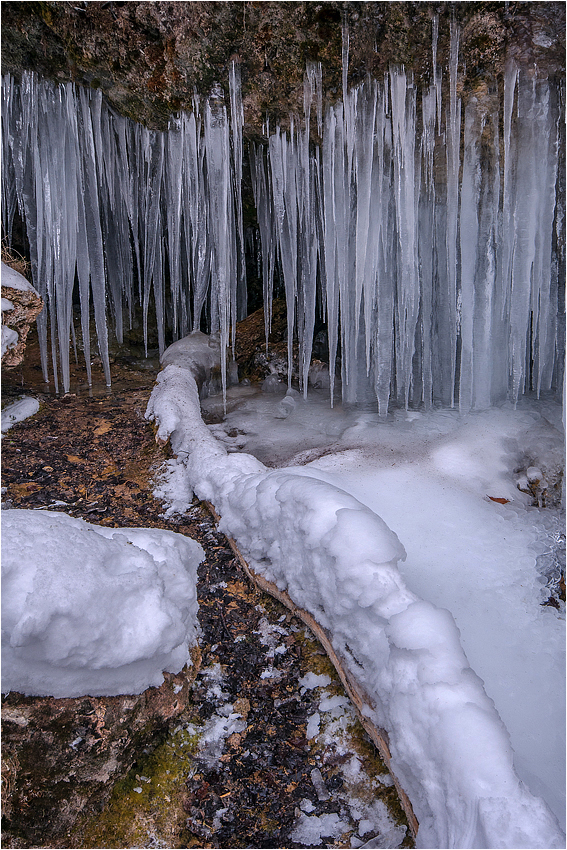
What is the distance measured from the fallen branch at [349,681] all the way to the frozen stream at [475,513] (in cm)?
37

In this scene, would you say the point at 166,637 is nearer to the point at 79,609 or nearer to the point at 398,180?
the point at 79,609

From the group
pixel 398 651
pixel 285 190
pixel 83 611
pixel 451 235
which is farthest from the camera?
pixel 285 190

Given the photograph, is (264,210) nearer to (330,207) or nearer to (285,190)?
(285,190)

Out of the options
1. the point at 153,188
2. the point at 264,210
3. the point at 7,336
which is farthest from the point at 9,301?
the point at 264,210

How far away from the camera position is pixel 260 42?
355 cm

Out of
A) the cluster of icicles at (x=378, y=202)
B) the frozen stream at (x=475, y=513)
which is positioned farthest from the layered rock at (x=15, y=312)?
the frozen stream at (x=475, y=513)

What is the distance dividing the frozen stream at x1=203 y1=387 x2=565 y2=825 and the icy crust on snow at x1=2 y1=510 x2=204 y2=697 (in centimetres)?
113

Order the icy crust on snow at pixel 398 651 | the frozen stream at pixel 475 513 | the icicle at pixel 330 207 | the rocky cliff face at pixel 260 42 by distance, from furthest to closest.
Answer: the icicle at pixel 330 207
the rocky cliff face at pixel 260 42
the frozen stream at pixel 475 513
the icy crust on snow at pixel 398 651

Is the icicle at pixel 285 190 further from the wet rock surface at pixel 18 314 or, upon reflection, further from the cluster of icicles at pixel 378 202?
the wet rock surface at pixel 18 314

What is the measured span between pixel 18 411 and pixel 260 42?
11.5ft

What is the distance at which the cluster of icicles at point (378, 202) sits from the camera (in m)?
3.81

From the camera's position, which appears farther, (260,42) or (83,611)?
(260,42)

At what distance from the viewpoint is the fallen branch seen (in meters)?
1.55

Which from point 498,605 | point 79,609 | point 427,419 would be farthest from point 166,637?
point 427,419
